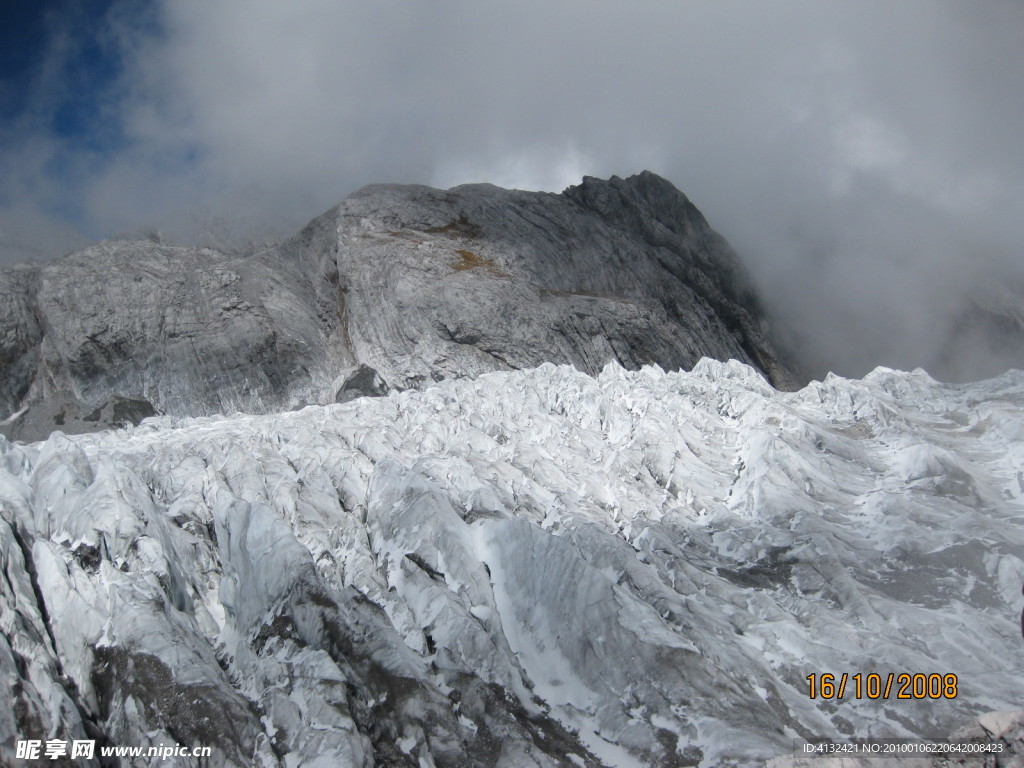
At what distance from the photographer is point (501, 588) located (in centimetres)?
3331

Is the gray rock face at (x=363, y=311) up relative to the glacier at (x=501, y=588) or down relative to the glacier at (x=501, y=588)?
up

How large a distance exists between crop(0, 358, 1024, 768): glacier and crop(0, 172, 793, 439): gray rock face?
1899 cm

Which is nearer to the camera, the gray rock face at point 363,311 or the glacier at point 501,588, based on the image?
the glacier at point 501,588

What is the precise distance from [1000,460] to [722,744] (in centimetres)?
2960

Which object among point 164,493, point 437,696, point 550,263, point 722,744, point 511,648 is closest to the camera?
point 722,744

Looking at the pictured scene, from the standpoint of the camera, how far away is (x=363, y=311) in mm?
70562

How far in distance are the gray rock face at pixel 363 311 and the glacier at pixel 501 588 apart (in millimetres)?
18994

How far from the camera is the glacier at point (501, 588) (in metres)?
25.2

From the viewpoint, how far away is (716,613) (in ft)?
104

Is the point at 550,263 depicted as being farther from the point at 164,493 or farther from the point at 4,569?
the point at 4,569

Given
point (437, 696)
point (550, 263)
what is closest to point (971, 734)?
point (437, 696)

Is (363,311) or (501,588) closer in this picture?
(501,588)

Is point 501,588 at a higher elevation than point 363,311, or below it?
below

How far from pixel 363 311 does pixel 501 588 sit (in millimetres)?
43195
